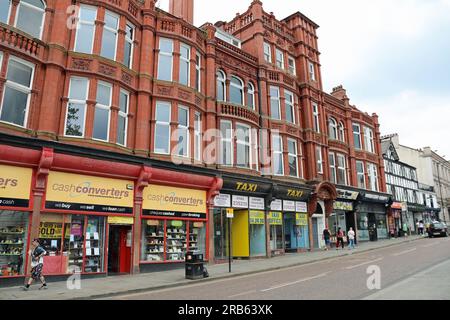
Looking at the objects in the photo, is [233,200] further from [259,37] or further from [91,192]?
[259,37]

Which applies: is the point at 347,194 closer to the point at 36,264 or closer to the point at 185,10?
the point at 185,10

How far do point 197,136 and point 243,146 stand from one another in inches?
149

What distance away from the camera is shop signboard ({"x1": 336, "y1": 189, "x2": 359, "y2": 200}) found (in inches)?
1212

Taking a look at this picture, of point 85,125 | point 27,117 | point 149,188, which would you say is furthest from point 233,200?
point 27,117

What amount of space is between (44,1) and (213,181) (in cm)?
1195

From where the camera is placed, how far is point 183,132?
63.3 ft

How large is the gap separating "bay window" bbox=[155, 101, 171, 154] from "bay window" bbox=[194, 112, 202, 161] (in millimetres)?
1934

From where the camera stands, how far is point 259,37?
26.4 meters

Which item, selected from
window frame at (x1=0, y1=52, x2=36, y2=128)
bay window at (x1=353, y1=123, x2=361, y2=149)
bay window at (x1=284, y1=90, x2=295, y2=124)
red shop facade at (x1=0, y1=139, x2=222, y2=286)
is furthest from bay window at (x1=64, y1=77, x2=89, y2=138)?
bay window at (x1=353, y1=123, x2=361, y2=149)

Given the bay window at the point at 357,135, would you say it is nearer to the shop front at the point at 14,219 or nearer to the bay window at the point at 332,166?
the bay window at the point at 332,166

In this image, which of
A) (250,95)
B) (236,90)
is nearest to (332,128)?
(250,95)

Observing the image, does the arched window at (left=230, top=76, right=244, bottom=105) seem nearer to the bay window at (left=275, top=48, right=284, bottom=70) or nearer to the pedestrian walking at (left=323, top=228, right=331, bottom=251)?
the bay window at (left=275, top=48, right=284, bottom=70)

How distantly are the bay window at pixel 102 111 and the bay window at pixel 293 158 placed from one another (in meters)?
14.5

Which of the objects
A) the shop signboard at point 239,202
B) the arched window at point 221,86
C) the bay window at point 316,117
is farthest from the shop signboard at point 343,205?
the arched window at point 221,86
